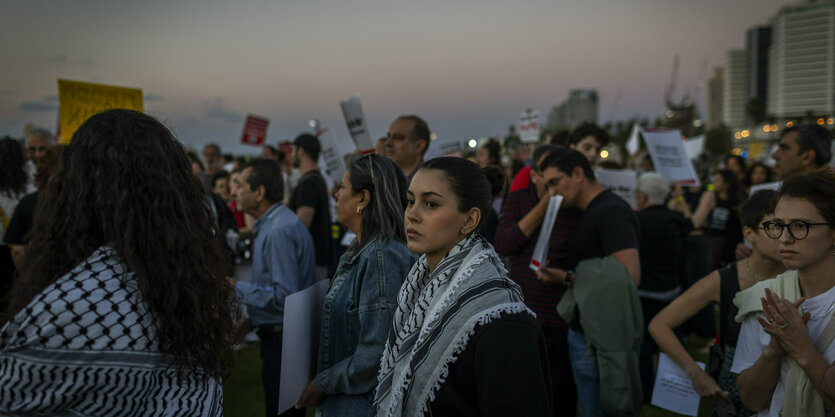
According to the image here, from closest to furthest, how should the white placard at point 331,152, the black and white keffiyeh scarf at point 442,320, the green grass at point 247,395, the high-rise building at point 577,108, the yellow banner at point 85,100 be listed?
the black and white keffiyeh scarf at point 442,320 → the yellow banner at point 85,100 → the green grass at point 247,395 → the white placard at point 331,152 → the high-rise building at point 577,108

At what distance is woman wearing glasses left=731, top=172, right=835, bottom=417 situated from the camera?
7.32ft

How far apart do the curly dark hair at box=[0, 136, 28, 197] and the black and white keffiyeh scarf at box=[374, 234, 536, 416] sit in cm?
466

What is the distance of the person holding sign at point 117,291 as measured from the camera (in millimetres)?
1509

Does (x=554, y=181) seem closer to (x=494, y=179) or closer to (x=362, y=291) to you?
(x=494, y=179)

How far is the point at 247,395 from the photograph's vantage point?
19.0ft

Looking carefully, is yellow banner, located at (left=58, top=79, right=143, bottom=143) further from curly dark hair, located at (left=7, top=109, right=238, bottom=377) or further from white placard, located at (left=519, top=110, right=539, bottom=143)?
white placard, located at (left=519, top=110, right=539, bottom=143)

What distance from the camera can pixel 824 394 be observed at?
216 cm

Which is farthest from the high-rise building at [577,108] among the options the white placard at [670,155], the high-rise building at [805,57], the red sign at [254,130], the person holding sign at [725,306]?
the person holding sign at [725,306]

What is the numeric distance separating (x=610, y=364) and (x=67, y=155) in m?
3.13

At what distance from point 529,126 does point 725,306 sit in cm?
744

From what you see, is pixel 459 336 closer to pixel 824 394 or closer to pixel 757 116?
pixel 824 394

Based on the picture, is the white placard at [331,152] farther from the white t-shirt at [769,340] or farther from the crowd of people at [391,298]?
the white t-shirt at [769,340]

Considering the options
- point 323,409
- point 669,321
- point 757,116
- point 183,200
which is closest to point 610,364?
point 669,321

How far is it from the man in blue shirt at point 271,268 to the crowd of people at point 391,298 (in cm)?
1
